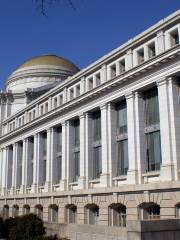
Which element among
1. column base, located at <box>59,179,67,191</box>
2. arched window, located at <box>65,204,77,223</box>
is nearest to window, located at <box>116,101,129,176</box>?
arched window, located at <box>65,204,77,223</box>

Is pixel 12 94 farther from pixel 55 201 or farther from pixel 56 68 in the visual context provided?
pixel 55 201

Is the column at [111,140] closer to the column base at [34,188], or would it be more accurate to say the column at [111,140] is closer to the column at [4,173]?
the column base at [34,188]

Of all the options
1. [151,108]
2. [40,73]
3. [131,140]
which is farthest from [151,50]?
[40,73]

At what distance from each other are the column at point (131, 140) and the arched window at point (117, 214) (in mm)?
2755

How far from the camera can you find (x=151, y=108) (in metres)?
29.1

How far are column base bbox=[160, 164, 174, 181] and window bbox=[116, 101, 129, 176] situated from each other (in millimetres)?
5445

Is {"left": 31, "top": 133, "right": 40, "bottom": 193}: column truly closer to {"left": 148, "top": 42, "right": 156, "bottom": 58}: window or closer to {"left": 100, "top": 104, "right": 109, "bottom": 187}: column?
{"left": 100, "top": 104, "right": 109, "bottom": 187}: column

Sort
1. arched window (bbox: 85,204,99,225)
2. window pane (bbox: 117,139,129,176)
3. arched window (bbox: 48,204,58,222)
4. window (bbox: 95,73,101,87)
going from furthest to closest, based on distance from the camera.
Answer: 1. arched window (bbox: 48,204,58,222)
2. window (bbox: 95,73,101,87)
3. arched window (bbox: 85,204,99,225)
4. window pane (bbox: 117,139,129,176)

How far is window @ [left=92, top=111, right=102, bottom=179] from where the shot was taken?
34125mm

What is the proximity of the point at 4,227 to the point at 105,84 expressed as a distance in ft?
51.7

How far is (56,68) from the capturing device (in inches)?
2544

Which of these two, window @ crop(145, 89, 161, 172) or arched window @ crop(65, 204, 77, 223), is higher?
window @ crop(145, 89, 161, 172)

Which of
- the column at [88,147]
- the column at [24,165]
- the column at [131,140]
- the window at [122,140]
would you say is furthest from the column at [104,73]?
the column at [24,165]

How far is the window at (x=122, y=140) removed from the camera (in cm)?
3105
